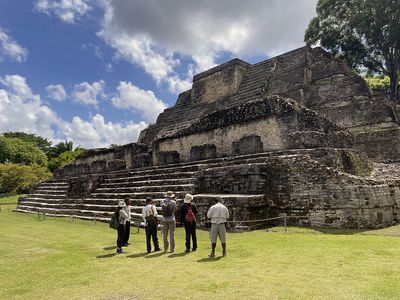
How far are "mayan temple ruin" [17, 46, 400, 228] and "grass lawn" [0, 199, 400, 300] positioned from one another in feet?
3.14

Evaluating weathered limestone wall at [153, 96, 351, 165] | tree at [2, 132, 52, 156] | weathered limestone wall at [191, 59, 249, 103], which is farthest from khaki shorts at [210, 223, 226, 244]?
tree at [2, 132, 52, 156]

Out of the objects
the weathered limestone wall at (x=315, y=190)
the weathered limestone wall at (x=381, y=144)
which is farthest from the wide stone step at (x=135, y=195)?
the weathered limestone wall at (x=381, y=144)

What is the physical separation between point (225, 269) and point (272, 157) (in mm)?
4985

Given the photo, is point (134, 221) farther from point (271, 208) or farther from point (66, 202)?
point (66, 202)

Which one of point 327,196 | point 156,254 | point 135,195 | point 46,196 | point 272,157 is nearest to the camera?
point 156,254

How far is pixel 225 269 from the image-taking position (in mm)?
5477

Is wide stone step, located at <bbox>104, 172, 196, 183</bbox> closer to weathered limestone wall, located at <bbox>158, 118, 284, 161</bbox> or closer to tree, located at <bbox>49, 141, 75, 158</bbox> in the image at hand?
weathered limestone wall, located at <bbox>158, 118, 284, 161</bbox>

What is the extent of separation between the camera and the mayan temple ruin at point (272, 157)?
28.8 feet

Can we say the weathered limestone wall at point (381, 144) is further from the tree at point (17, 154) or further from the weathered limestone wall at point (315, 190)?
the tree at point (17, 154)

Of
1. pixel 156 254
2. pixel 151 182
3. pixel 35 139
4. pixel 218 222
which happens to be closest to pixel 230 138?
pixel 151 182

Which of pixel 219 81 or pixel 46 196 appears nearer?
pixel 46 196

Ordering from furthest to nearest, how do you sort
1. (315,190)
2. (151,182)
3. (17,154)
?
(17,154), (151,182), (315,190)

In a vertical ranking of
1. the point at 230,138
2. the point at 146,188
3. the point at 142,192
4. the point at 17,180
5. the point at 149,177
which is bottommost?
the point at 142,192

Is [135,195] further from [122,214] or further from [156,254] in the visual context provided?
[156,254]
